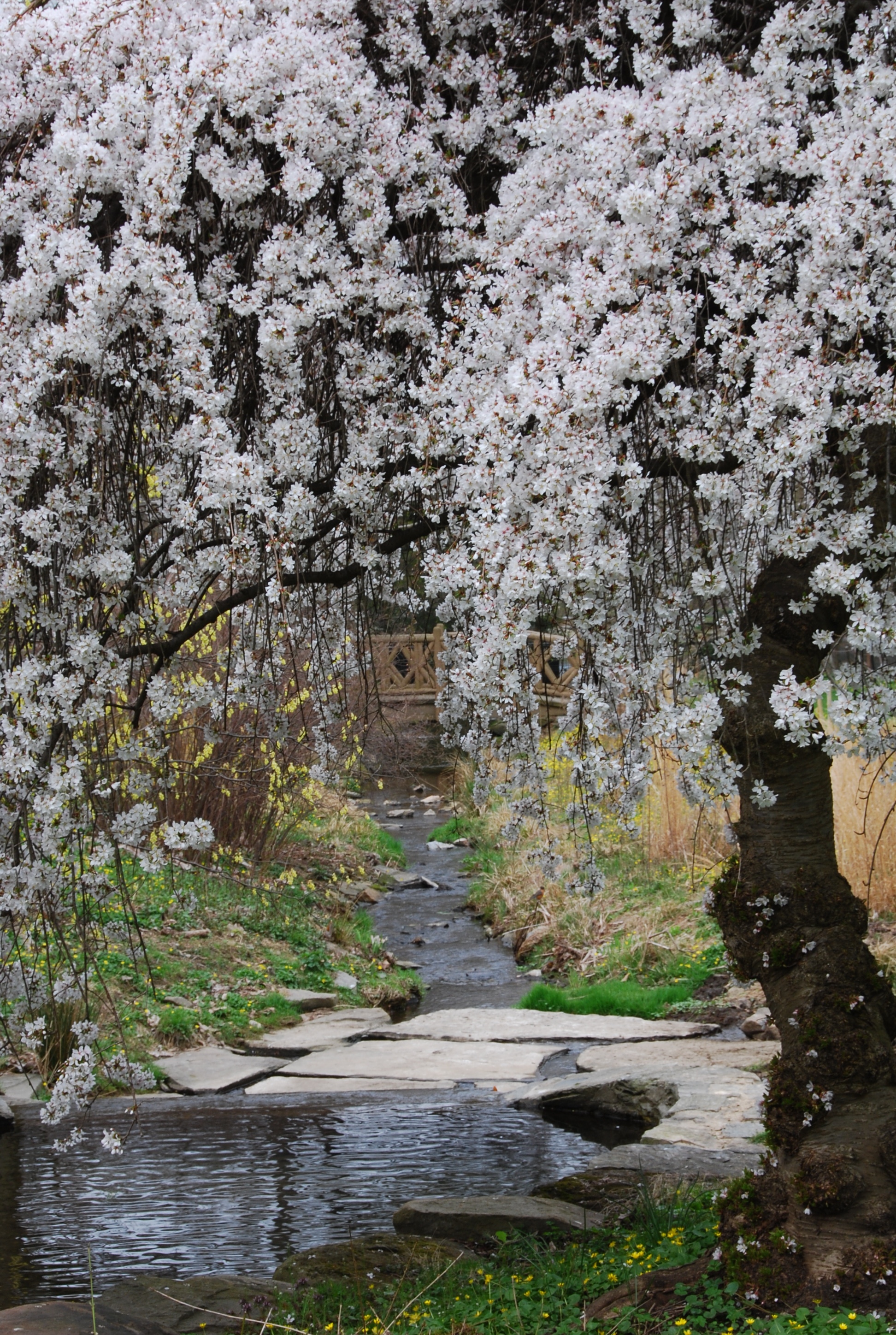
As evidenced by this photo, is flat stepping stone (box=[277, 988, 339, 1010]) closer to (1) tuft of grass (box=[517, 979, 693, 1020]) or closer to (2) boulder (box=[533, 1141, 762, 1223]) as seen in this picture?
(1) tuft of grass (box=[517, 979, 693, 1020])

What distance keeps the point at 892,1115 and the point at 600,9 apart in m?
3.19

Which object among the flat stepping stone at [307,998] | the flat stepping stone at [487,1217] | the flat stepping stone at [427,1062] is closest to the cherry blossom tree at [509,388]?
the flat stepping stone at [487,1217]

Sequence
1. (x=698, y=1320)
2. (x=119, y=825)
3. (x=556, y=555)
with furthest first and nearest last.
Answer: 1. (x=119, y=825)
2. (x=698, y=1320)
3. (x=556, y=555)

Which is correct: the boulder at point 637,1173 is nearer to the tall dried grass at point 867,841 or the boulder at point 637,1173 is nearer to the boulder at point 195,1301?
the boulder at point 195,1301

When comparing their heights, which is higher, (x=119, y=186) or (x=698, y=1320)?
(x=119, y=186)

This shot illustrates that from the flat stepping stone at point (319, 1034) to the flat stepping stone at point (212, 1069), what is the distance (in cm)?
15

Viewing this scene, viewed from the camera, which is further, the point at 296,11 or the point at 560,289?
the point at 296,11

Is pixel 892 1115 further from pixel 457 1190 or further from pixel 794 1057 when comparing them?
pixel 457 1190

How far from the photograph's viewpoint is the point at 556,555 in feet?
8.68

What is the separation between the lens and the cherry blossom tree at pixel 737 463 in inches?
108

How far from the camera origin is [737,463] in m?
3.27

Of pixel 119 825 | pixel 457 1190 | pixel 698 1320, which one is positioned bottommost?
pixel 457 1190

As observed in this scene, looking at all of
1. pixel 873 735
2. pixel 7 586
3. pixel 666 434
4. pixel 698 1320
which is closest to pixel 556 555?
pixel 666 434

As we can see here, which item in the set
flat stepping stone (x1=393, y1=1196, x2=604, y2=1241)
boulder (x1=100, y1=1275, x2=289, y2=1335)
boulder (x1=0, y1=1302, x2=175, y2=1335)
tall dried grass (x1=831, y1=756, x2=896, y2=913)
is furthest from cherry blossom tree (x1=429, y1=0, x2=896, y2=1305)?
tall dried grass (x1=831, y1=756, x2=896, y2=913)
